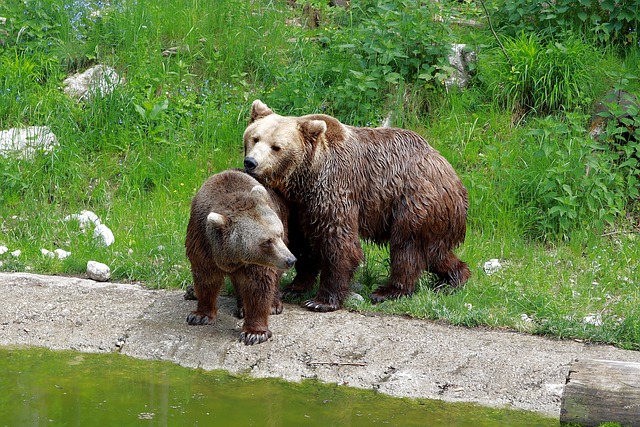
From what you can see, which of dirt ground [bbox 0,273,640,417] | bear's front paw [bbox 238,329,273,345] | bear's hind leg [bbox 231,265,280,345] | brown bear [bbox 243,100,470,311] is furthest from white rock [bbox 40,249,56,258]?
bear's front paw [bbox 238,329,273,345]

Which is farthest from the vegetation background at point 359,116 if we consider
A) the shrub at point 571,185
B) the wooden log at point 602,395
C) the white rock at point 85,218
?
the wooden log at point 602,395

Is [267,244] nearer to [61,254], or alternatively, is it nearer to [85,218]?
[61,254]

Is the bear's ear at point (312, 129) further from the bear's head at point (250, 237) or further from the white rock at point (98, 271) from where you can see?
the white rock at point (98, 271)

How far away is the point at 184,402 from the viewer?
213 inches

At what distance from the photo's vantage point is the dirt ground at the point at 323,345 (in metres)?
5.59

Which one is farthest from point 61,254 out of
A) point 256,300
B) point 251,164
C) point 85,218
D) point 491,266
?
point 491,266

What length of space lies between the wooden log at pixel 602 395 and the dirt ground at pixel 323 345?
0.51 metres

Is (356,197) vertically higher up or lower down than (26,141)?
higher up

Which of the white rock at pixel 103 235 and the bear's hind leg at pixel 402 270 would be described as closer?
the bear's hind leg at pixel 402 270

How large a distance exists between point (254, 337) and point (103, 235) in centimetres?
249

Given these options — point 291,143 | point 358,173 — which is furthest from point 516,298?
point 291,143

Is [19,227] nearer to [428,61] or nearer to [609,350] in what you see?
[428,61]

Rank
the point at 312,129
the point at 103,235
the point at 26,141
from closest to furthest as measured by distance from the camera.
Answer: the point at 312,129, the point at 103,235, the point at 26,141

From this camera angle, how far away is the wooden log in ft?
15.2
